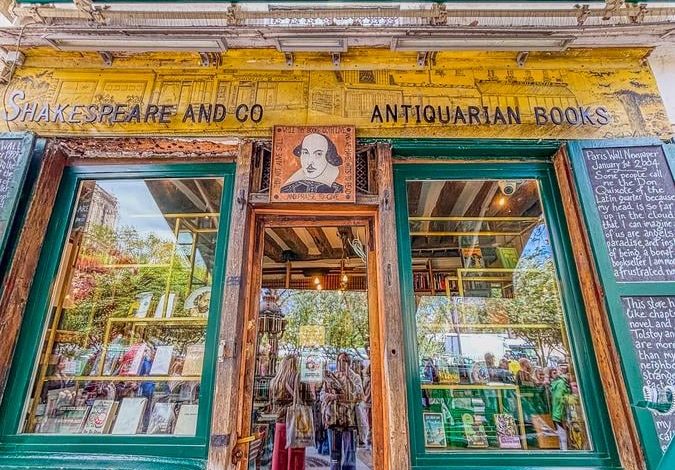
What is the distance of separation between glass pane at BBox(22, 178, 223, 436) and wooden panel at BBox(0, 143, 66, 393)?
14 centimetres

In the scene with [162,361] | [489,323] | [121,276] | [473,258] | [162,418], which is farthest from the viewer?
[473,258]

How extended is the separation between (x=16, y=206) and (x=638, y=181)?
142 inches

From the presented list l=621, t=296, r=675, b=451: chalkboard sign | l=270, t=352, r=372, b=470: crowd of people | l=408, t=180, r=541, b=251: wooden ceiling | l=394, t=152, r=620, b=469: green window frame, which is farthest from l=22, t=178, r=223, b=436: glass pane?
l=621, t=296, r=675, b=451: chalkboard sign

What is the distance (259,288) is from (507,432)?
168 cm

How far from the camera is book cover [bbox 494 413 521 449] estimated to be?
1.93 meters

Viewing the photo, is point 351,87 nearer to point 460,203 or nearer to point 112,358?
point 460,203

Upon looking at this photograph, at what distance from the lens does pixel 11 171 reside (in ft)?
6.87

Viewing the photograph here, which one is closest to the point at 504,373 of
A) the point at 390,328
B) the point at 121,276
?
the point at 390,328

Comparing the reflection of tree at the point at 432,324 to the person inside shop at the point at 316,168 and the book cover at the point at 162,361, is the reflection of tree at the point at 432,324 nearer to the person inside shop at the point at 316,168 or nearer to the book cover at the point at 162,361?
the person inside shop at the point at 316,168

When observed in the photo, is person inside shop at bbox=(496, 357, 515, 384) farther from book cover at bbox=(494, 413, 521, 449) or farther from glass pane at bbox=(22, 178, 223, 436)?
glass pane at bbox=(22, 178, 223, 436)

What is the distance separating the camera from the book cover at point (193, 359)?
80.8 inches

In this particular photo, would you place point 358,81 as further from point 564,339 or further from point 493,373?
point 493,373

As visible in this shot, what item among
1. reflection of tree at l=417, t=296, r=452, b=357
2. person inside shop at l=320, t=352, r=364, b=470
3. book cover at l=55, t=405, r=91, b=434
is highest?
reflection of tree at l=417, t=296, r=452, b=357

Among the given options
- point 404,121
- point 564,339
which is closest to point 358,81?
point 404,121
